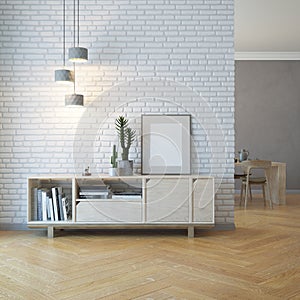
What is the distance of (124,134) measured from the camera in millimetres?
4789

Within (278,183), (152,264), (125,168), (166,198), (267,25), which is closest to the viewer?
(152,264)

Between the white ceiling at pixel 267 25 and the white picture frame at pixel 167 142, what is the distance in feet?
6.29

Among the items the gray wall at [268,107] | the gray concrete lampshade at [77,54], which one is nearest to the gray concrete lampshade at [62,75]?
the gray concrete lampshade at [77,54]

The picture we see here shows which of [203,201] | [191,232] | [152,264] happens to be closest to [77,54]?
[203,201]

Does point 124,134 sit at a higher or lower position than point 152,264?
higher

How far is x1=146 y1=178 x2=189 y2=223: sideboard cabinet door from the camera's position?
4.43 metres

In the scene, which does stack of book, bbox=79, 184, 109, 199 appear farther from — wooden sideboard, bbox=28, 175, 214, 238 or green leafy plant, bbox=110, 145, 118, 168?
green leafy plant, bbox=110, 145, 118, 168

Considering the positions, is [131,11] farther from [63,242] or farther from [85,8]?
[63,242]

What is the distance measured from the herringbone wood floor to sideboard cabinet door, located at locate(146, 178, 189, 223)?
10.0 inches

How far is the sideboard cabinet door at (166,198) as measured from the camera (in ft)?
14.5

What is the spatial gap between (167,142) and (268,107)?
172 inches

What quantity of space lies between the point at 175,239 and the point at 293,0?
3.29 m

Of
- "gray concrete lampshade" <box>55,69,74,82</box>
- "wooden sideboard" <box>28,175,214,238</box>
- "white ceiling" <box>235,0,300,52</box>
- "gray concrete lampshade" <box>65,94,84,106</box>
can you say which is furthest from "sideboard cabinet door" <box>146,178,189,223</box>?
"white ceiling" <box>235,0,300,52</box>

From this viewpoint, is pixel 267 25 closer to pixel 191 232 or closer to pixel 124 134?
pixel 124 134
